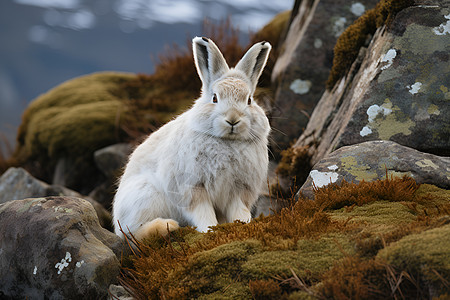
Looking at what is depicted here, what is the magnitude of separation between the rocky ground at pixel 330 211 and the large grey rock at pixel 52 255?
1cm

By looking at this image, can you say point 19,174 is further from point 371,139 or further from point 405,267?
point 405,267

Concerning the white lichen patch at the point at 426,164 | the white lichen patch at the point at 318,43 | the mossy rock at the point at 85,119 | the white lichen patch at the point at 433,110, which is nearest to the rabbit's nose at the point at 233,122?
the white lichen patch at the point at 426,164

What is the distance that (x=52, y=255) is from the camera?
12.3 ft

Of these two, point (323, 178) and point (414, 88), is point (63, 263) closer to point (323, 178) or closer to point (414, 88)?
point (323, 178)

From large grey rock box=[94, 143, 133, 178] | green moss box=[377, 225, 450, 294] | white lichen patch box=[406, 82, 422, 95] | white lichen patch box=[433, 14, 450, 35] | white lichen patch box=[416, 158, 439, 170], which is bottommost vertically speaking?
large grey rock box=[94, 143, 133, 178]

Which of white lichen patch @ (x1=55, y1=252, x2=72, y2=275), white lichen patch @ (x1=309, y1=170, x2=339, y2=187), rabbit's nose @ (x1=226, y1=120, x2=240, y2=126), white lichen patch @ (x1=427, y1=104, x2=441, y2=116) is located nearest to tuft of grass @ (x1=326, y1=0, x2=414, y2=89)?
white lichen patch @ (x1=427, y1=104, x2=441, y2=116)

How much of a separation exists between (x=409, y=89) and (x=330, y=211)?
7.55 feet

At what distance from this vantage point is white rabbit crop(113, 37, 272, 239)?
4980mm

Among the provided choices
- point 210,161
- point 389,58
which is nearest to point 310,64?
point 389,58

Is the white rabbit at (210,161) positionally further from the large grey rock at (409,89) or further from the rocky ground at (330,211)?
the large grey rock at (409,89)

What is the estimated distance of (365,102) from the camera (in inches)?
221

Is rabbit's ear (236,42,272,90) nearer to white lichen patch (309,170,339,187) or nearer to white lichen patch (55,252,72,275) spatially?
white lichen patch (309,170,339,187)

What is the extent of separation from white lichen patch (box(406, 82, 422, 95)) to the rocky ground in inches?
0.5

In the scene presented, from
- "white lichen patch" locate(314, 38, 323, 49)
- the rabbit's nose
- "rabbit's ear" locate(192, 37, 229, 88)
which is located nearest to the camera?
the rabbit's nose
